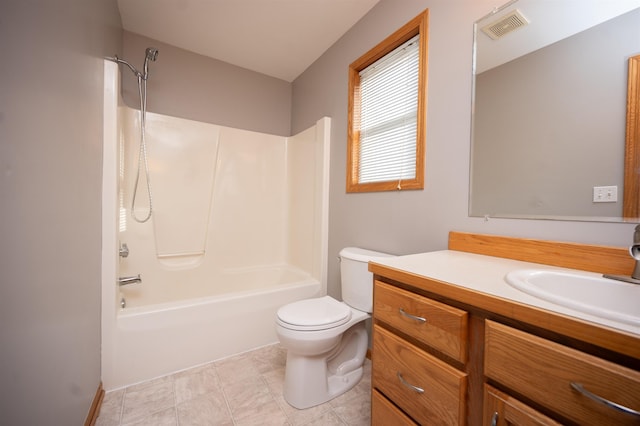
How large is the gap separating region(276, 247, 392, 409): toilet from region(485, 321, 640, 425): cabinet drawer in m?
0.81

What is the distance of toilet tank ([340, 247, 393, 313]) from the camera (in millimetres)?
1477

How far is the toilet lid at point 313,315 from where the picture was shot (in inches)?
49.1

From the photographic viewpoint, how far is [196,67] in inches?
91.8

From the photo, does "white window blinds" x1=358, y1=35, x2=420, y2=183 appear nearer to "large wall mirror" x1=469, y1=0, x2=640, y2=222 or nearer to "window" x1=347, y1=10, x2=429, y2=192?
"window" x1=347, y1=10, x2=429, y2=192

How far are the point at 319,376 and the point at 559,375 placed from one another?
44.6 inches

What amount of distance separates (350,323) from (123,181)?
193 centimetres

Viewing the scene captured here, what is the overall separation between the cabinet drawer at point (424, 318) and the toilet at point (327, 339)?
444mm

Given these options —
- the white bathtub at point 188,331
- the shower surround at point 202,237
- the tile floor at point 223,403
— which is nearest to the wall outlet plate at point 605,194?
the tile floor at point 223,403

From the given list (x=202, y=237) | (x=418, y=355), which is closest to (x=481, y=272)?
(x=418, y=355)

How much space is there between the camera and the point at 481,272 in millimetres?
811

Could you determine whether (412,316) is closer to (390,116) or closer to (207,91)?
(390,116)

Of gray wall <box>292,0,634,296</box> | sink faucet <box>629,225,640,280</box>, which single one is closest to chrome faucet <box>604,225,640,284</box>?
sink faucet <box>629,225,640,280</box>

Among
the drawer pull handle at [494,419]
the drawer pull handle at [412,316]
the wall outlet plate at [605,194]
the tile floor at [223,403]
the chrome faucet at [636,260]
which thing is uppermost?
the wall outlet plate at [605,194]

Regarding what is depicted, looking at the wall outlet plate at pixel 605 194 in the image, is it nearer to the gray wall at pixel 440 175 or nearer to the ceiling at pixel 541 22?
the gray wall at pixel 440 175
